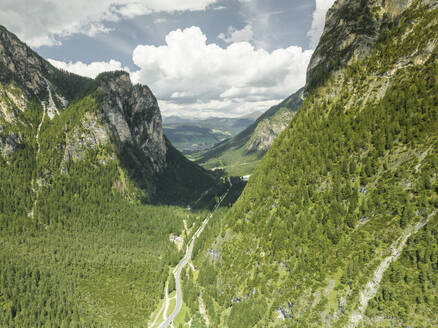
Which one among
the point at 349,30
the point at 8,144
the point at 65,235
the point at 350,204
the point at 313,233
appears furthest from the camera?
the point at 8,144

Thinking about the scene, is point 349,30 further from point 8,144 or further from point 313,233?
point 8,144

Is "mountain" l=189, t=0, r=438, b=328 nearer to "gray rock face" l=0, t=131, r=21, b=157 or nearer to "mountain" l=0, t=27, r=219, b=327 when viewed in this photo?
"mountain" l=0, t=27, r=219, b=327

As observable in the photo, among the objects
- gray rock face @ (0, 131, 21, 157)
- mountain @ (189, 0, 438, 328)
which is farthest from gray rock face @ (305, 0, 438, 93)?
gray rock face @ (0, 131, 21, 157)

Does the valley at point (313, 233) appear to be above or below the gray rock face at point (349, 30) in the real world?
below

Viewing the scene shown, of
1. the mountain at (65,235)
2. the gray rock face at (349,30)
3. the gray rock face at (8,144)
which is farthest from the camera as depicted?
the gray rock face at (8,144)

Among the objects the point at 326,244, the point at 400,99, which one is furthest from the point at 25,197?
the point at 400,99

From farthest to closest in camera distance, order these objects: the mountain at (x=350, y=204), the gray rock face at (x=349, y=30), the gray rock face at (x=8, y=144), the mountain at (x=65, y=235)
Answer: the gray rock face at (x=8, y=144), the gray rock face at (x=349, y=30), the mountain at (x=65, y=235), the mountain at (x=350, y=204)

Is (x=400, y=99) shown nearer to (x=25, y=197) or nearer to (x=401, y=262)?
(x=401, y=262)

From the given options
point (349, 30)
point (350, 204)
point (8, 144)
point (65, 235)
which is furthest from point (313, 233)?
point (8, 144)

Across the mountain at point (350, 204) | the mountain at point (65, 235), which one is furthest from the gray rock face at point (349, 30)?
the mountain at point (65, 235)

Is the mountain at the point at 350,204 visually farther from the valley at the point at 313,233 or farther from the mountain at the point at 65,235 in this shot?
the mountain at the point at 65,235
